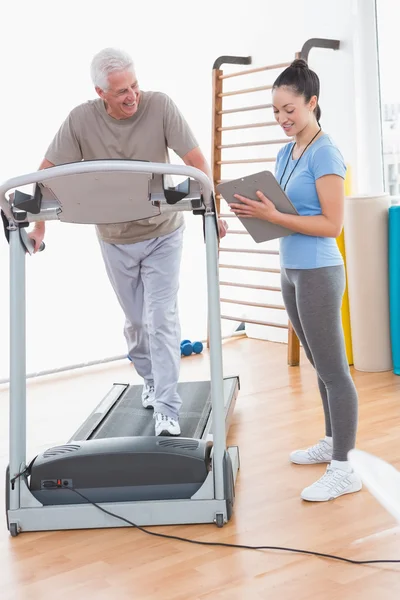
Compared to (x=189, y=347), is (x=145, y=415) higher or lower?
lower

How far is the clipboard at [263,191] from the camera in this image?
2578mm

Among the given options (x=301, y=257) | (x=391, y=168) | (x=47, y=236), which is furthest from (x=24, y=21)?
(x=301, y=257)

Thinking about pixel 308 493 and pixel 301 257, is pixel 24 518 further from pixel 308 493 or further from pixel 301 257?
pixel 301 257

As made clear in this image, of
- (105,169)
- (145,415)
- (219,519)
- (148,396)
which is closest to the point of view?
(105,169)

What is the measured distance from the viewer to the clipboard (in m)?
2.58

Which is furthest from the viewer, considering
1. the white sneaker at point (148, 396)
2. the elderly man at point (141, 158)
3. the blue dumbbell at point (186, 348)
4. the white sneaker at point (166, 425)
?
the blue dumbbell at point (186, 348)

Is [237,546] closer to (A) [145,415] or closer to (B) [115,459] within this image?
(B) [115,459]

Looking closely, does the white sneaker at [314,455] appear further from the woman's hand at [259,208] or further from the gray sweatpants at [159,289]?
the woman's hand at [259,208]

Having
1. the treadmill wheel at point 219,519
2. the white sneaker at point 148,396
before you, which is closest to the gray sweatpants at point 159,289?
the white sneaker at point 148,396

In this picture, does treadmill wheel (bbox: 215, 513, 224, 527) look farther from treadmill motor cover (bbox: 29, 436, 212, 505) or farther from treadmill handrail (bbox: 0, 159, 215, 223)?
treadmill handrail (bbox: 0, 159, 215, 223)

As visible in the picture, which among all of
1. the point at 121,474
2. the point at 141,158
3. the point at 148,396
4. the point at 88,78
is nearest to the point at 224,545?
the point at 121,474

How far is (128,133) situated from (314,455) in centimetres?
138

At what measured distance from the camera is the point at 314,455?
3.10 metres

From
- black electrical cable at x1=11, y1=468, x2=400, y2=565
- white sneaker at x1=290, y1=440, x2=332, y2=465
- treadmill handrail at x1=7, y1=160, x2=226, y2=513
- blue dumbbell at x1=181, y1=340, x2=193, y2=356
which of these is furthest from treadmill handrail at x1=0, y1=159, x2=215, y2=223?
blue dumbbell at x1=181, y1=340, x2=193, y2=356
